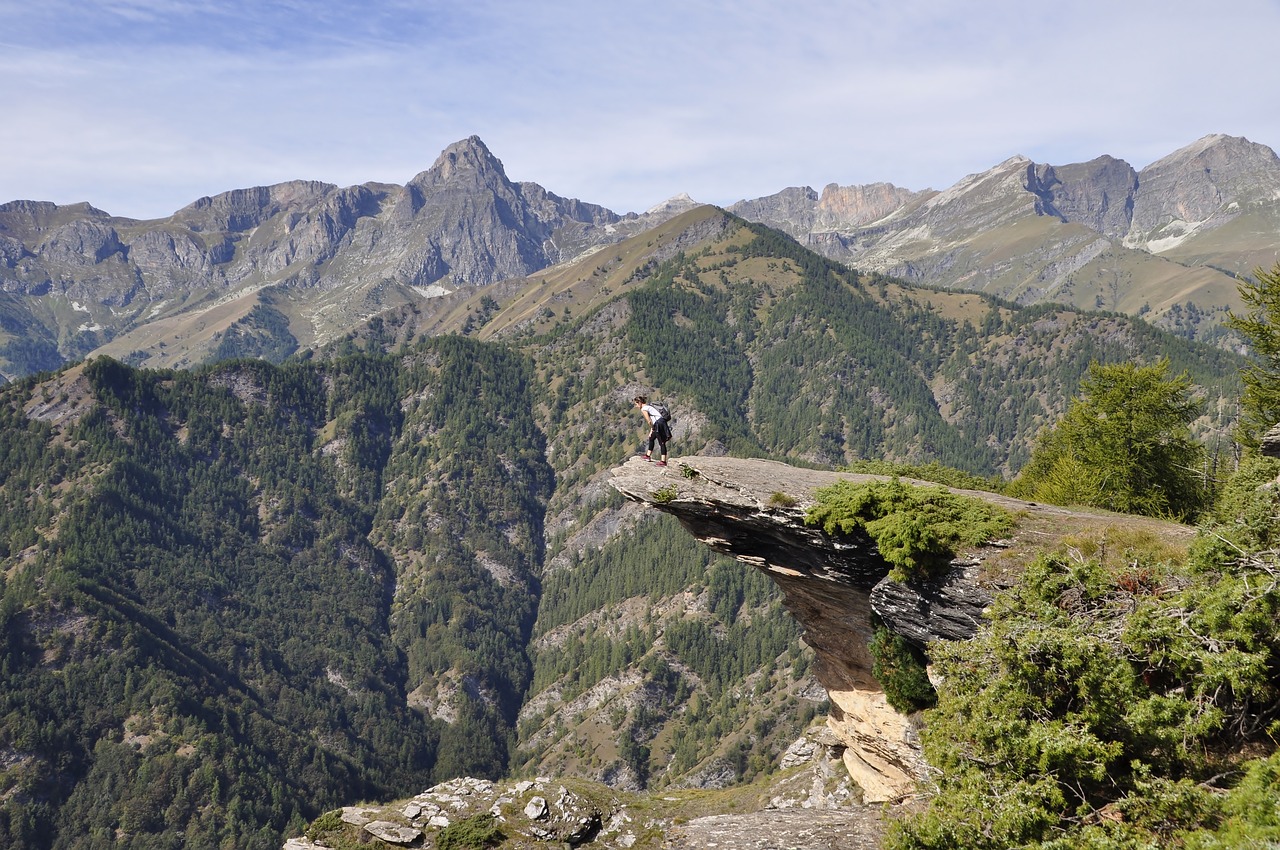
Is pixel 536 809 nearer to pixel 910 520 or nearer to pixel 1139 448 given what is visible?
pixel 910 520

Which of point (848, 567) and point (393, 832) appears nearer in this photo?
point (848, 567)

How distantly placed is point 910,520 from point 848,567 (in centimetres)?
480

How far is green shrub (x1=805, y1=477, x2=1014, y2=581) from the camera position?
99.5ft

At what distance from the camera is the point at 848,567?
3456 centimetres

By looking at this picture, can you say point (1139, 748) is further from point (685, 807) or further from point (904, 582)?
point (685, 807)

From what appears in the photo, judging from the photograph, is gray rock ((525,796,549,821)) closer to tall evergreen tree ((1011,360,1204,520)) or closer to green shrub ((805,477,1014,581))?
green shrub ((805,477,1014,581))

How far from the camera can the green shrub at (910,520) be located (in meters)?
30.3

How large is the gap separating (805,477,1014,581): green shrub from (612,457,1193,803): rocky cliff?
70 cm

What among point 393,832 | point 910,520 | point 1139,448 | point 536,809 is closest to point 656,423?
point 910,520

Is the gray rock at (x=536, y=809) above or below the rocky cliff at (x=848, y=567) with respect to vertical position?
below

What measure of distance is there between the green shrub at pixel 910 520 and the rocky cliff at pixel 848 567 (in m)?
0.70

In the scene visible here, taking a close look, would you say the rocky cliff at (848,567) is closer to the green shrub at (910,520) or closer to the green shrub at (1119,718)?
the green shrub at (910,520)

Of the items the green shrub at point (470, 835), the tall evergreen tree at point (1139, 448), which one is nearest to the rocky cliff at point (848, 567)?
the tall evergreen tree at point (1139, 448)

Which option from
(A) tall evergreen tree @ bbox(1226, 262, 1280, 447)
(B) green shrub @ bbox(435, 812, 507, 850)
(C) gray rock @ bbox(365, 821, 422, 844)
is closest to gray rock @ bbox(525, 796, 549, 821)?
(B) green shrub @ bbox(435, 812, 507, 850)
